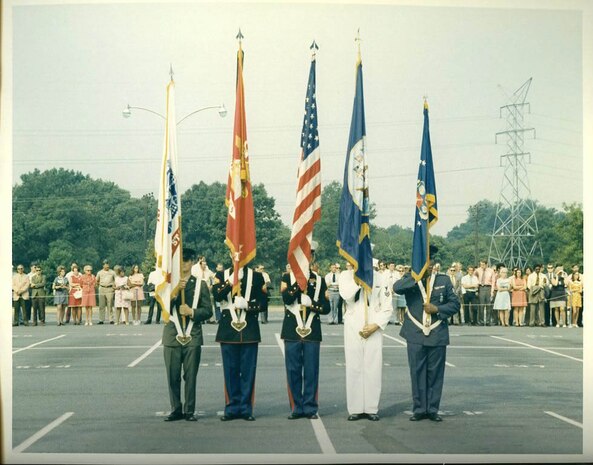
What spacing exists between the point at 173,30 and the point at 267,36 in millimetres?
1068

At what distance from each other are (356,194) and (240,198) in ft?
4.23

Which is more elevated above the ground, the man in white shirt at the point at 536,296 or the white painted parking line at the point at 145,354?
the man in white shirt at the point at 536,296

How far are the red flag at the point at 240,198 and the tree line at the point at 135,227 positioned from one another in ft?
8.22

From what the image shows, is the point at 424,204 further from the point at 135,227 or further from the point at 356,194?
the point at 135,227

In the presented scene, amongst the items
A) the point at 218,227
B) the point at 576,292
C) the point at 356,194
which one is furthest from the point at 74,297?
the point at 356,194

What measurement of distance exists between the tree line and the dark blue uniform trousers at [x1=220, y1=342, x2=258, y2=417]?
2.99 meters

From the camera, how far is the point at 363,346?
10883 mm

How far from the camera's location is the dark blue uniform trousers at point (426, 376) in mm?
10820

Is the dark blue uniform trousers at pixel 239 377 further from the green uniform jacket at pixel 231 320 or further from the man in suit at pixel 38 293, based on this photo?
the man in suit at pixel 38 293

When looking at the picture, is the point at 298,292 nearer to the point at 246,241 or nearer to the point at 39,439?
the point at 246,241

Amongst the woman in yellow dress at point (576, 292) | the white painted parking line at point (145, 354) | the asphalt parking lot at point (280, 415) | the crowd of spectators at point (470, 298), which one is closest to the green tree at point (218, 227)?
the crowd of spectators at point (470, 298)

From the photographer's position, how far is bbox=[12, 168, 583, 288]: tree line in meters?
14.5

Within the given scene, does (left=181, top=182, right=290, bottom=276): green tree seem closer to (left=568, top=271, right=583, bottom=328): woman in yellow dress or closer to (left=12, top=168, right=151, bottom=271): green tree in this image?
(left=12, top=168, right=151, bottom=271): green tree

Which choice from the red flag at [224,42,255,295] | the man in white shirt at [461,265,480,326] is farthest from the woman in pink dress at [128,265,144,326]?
the red flag at [224,42,255,295]
